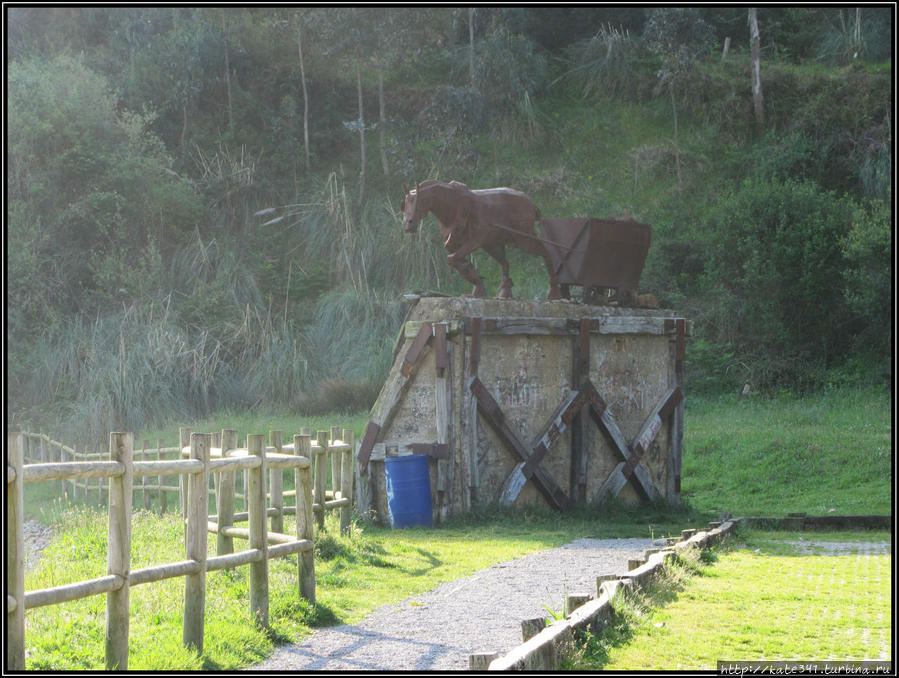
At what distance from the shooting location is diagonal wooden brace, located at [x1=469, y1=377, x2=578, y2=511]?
49.1ft

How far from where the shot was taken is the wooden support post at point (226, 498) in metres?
8.09

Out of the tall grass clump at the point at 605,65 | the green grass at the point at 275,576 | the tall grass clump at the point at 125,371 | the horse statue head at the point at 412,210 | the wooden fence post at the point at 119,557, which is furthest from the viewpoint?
the tall grass clump at the point at 605,65

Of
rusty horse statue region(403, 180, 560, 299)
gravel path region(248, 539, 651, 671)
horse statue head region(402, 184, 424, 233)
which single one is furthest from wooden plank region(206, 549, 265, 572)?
horse statue head region(402, 184, 424, 233)

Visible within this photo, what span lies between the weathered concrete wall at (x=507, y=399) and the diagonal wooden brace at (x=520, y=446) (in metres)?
0.03

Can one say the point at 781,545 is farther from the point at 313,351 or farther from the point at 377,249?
the point at 377,249

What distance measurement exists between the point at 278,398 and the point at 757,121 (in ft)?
70.4

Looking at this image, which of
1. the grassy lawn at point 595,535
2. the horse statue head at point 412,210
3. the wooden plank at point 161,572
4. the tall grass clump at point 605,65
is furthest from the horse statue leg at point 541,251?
the tall grass clump at point 605,65

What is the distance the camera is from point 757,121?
39531mm

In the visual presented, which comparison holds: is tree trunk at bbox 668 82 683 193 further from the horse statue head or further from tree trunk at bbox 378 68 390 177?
the horse statue head

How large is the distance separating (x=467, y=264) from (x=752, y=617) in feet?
31.1

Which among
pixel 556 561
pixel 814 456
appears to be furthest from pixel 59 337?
pixel 556 561

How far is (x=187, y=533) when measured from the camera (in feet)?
22.7

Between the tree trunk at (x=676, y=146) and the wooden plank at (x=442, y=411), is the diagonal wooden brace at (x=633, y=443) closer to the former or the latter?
the wooden plank at (x=442, y=411)

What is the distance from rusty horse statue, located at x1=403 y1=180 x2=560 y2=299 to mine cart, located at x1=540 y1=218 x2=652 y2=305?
281 mm
